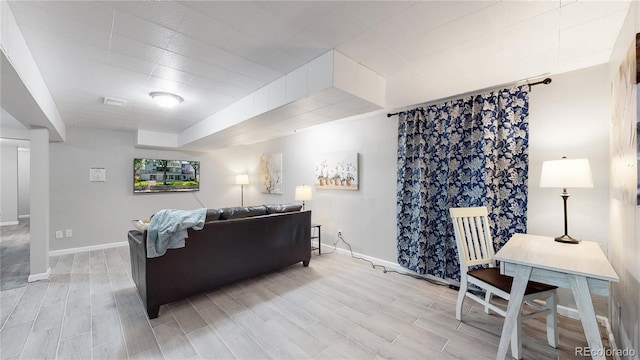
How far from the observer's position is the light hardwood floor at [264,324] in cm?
178

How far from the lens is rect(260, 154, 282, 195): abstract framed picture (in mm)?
5346

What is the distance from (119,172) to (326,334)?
509cm

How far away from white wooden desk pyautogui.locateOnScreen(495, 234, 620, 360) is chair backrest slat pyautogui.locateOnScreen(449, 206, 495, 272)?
0.37m

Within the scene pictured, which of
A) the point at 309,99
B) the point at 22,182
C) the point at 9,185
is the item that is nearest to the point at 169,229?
the point at 309,99

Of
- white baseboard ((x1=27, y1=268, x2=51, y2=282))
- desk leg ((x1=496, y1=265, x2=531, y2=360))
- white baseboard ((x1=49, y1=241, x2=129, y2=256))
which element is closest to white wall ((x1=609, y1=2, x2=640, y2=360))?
desk leg ((x1=496, y1=265, x2=531, y2=360))

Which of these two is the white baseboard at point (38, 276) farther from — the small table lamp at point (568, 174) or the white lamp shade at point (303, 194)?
the small table lamp at point (568, 174)

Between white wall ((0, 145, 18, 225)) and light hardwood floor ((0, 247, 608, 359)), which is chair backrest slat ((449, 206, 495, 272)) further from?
white wall ((0, 145, 18, 225))

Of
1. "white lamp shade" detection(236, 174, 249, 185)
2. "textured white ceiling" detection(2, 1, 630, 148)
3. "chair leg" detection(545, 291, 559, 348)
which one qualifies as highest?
"textured white ceiling" detection(2, 1, 630, 148)

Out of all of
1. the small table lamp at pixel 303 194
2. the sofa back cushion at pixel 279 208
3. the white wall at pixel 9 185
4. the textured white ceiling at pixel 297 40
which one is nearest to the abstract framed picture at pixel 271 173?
the small table lamp at pixel 303 194

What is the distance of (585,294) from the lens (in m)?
1.39

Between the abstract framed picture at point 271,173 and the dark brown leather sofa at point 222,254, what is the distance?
76.8 inches

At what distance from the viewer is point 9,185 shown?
6543 mm

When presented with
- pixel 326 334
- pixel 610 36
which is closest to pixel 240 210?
pixel 326 334

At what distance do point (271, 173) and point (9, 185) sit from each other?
24.2ft
